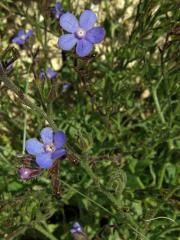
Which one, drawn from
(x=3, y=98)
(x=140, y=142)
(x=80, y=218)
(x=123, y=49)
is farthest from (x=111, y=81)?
(x=80, y=218)

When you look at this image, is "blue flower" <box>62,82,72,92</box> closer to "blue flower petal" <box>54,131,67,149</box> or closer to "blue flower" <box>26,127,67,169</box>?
"blue flower" <box>26,127,67,169</box>

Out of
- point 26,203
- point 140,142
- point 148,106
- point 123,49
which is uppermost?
point 123,49

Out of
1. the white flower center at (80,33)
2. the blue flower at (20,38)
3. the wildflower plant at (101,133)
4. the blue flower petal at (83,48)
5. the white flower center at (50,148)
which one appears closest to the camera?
the white flower center at (50,148)

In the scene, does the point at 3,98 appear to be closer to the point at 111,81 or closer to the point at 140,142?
the point at 111,81

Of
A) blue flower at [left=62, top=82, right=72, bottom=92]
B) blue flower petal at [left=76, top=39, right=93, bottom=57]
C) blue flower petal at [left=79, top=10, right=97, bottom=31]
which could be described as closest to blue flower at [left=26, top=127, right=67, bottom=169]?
blue flower petal at [left=76, top=39, right=93, bottom=57]

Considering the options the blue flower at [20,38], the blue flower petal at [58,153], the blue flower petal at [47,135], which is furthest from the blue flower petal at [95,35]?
the blue flower at [20,38]

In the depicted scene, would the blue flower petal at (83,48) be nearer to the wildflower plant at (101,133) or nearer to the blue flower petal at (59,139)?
the wildflower plant at (101,133)

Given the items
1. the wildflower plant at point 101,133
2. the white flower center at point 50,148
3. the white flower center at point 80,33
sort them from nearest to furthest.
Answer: the white flower center at point 50,148
the white flower center at point 80,33
the wildflower plant at point 101,133
